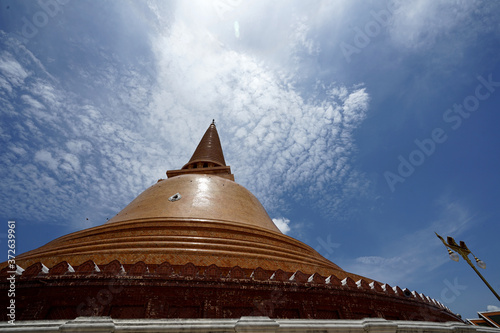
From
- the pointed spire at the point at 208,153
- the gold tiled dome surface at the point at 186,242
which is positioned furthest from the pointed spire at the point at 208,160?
the gold tiled dome surface at the point at 186,242

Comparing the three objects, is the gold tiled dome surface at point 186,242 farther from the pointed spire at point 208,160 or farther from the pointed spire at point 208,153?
the pointed spire at point 208,153

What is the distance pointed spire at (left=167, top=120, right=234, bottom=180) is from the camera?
62.2ft

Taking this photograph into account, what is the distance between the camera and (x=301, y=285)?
6582 mm

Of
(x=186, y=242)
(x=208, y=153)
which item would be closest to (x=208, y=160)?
(x=208, y=153)

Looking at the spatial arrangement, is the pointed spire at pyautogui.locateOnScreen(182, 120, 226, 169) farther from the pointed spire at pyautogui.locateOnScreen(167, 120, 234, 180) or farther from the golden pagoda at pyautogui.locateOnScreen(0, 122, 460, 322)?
the golden pagoda at pyautogui.locateOnScreen(0, 122, 460, 322)

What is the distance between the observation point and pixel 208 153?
2206 cm

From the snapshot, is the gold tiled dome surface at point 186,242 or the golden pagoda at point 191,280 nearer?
the golden pagoda at point 191,280

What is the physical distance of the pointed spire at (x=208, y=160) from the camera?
19.0 m

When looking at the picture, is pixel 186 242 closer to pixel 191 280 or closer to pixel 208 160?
pixel 191 280

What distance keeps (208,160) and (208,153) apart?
1.33 metres


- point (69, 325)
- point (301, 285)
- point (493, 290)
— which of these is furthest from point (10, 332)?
point (493, 290)

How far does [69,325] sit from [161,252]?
3.77 m

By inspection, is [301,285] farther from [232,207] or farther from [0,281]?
[0,281]

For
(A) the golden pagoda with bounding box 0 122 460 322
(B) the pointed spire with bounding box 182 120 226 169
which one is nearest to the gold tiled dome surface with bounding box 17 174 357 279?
(A) the golden pagoda with bounding box 0 122 460 322
